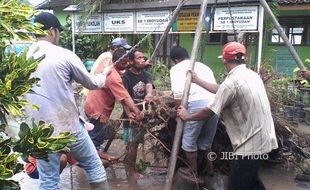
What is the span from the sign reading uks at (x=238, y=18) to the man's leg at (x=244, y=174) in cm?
419

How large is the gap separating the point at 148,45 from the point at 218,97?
10.1 metres

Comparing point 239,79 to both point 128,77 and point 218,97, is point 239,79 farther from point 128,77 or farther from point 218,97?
Result: point 128,77

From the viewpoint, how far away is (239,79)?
4.11m

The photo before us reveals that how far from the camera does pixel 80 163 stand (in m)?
4.04

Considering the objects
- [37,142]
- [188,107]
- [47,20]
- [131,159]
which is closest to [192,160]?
[188,107]

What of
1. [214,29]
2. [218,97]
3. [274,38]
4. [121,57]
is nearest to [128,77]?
[121,57]

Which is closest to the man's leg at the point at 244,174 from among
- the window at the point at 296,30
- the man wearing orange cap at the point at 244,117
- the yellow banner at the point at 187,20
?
the man wearing orange cap at the point at 244,117

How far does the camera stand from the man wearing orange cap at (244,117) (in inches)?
160

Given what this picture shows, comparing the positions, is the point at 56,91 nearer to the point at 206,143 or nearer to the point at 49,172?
the point at 49,172

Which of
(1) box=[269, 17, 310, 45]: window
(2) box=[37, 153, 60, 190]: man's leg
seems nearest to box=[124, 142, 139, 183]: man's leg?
(2) box=[37, 153, 60, 190]: man's leg

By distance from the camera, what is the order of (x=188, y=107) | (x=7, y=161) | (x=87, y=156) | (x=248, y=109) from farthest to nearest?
(x=188, y=107) < (x=248, y=109) < (x=87, y=156) < (x=7, y=161)

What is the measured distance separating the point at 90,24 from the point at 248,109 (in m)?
8.75

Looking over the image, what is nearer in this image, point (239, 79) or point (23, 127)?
point (23, 127)

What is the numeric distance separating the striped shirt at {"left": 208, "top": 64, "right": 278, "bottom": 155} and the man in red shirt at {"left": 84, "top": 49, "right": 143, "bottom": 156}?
1.43 m
